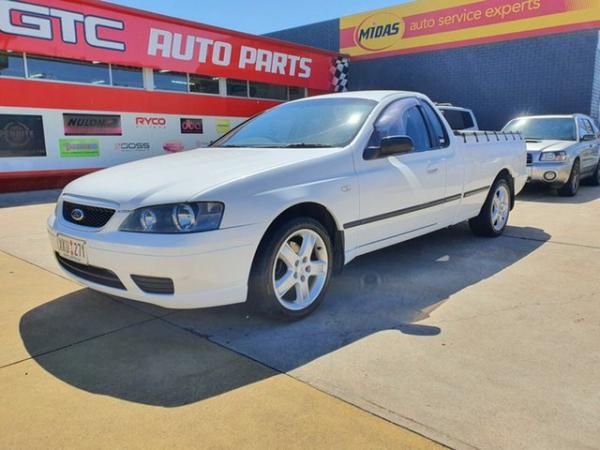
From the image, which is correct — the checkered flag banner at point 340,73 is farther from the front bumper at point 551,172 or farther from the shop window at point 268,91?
the front bumper at point 551,172

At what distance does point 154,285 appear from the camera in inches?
113

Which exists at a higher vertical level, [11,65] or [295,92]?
[295,92]

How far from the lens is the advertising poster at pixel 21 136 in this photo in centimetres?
1052

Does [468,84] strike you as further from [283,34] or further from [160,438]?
[160,438]

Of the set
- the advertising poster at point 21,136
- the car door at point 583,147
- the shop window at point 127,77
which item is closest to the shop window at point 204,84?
the shop window at point 127,77

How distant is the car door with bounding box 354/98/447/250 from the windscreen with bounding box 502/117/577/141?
6.53 m

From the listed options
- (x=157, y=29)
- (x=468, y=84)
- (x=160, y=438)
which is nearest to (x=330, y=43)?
(x=468, y=84)

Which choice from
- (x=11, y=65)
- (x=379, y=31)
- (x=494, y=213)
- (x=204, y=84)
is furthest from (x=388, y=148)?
(x=379, y=31)

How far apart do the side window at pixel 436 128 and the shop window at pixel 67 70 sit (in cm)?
985

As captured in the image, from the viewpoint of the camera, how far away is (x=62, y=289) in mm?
4012

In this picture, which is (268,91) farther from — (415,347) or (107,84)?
(415,347)

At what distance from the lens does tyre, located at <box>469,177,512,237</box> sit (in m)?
5.66

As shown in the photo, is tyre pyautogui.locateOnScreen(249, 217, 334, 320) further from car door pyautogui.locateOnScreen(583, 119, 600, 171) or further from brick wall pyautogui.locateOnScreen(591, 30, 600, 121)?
brick wall pyautogui.locateOnScreen(591, 30, 600, 121)

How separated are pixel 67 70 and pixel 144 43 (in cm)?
220
